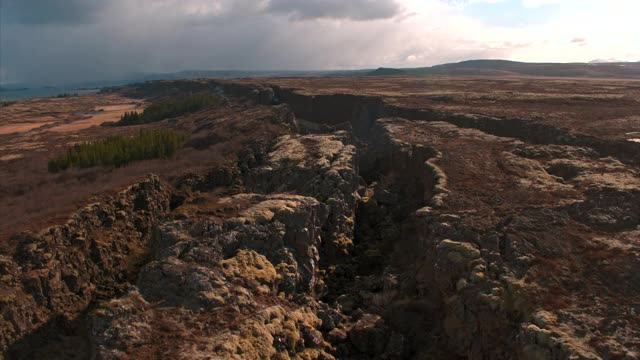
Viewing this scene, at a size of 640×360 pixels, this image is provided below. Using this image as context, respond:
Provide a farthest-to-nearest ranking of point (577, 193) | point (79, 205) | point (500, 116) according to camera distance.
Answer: point (500, 116) → point (79, 205) → point (577, 193)

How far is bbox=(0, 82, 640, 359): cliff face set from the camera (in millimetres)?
26938

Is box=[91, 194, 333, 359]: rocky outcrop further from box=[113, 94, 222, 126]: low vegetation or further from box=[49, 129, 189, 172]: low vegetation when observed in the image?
box=[113, 94, 222, 126]: low vegetation

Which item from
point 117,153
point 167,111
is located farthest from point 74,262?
point 167,111

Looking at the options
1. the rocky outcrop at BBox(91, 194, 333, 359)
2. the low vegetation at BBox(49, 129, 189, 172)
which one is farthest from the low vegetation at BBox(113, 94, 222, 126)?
the rocky outcrop at BBox(91, 194, 333, 359)

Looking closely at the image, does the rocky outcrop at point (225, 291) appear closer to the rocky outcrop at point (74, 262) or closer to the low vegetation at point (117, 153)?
the rocky outcrop at point (74, 262)

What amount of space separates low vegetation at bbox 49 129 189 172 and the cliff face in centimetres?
2309

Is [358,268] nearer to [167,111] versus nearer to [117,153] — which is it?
[117,153]

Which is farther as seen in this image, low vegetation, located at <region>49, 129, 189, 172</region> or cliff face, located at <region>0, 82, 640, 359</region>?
low vegetation, located at <region>49, 129, 189, 172</region>

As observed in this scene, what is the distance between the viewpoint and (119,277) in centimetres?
4406

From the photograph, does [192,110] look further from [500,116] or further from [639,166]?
[639,166]

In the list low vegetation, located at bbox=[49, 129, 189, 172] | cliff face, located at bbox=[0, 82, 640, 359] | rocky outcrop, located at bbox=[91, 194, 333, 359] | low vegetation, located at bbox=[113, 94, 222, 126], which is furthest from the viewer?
low vegetation, located at bbox=[113, 94, 222, 126]

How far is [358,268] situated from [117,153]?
53.6 meters

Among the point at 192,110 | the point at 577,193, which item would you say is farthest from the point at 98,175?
the point at 192,110

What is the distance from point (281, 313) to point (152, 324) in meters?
8.20
